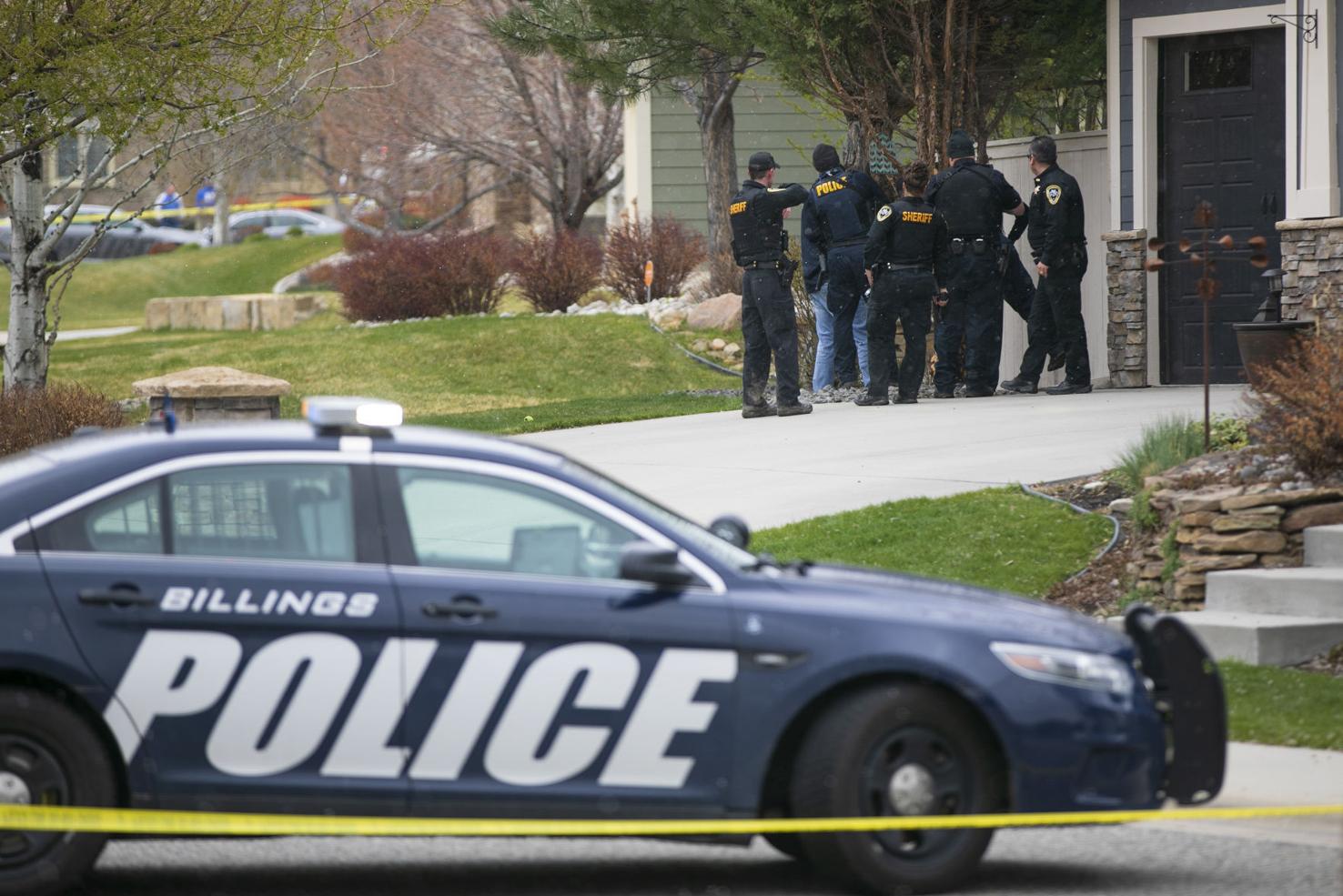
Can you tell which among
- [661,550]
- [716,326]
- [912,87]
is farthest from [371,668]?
[716,326]

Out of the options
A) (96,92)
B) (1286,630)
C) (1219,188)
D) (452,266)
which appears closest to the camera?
(1286,630)

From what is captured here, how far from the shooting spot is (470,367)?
73.2ft

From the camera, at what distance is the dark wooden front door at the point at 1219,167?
16.2 metres

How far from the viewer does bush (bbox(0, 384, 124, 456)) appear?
13875 mm

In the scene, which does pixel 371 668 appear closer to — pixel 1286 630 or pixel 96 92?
pixel 1286 630

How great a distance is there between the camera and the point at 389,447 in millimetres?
5898

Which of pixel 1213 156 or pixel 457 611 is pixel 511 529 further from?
pixel 1213 156

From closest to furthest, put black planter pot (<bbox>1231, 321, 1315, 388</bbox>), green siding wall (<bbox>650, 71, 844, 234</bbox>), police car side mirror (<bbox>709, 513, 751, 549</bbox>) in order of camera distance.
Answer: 1. police car side mirror (<bbox>709, 513, 751, 549</bbox>)
2. black planter pot (<bbox>1231, 321, 1315, 388</bbox>)
3. green siding wall (<bbox>650, 71, 844, 234</bbox>)

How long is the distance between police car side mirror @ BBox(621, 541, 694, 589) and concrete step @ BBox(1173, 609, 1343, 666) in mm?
3879

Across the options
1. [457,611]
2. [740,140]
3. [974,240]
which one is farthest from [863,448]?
[740,140]

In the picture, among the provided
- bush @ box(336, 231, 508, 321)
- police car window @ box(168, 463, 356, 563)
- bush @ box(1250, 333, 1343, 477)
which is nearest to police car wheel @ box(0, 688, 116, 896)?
police car window @ box(168, 463, 356, 563)

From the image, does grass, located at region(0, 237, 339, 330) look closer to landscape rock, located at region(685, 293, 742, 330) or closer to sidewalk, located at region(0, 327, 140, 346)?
sidewalk, located at region(0, 327, 140, 346)

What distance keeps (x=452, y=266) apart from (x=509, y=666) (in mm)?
21976

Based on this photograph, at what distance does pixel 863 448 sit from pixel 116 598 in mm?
8844
